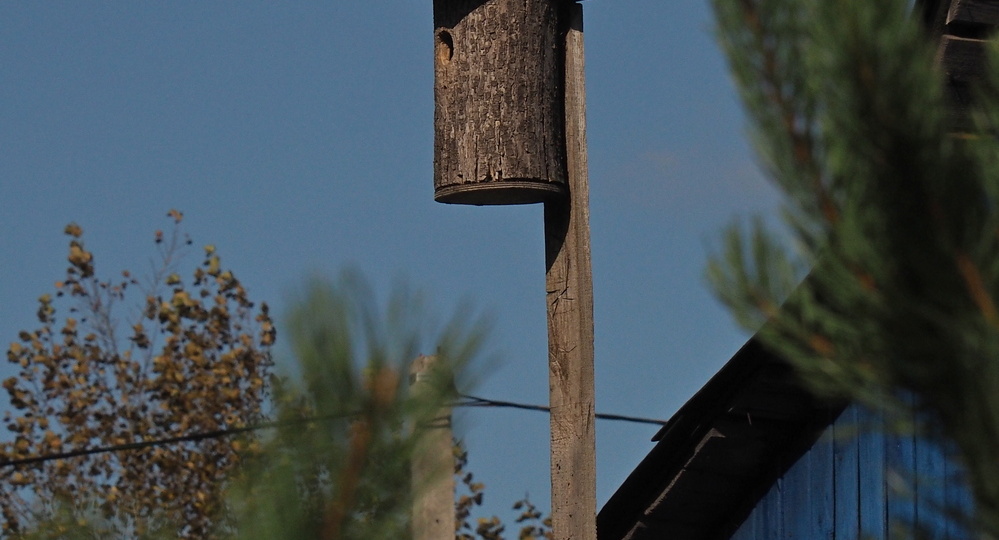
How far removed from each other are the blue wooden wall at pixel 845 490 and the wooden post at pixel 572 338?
0.82m

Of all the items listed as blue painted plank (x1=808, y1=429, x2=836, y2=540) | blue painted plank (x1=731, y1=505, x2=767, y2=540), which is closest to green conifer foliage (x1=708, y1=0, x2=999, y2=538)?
blue painted plank (x1=808, y1=429, x2=836, y2=540)

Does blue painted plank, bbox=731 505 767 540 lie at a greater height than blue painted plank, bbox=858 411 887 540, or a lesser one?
lesser

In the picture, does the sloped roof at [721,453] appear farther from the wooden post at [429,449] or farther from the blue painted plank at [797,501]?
the wooden post at [429,449]

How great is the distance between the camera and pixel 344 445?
5.57ft

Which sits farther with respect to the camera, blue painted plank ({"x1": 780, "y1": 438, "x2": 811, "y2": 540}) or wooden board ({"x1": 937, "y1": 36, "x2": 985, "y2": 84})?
A: blue painted plank ({"x1": 780, "y1": 438, "x2": 811, "y2": 540})

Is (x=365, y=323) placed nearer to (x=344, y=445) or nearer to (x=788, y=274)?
(x=344, y=445)

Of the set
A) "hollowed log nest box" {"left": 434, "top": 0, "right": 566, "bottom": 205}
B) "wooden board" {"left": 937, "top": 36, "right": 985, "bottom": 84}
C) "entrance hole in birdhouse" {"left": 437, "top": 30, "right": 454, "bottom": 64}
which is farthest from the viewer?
"entrance hole in birdhouse" {"left": 437, "top": 30, "right": 454, "bottom": 64}

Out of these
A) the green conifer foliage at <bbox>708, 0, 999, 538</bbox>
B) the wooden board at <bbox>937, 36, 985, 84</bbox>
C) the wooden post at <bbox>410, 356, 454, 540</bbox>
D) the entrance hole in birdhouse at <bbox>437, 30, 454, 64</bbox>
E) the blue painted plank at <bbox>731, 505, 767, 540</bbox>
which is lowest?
the blue painted plank at <bbox>731, 505, 767, 540</bbox>

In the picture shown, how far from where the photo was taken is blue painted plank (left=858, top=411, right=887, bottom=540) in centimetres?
479

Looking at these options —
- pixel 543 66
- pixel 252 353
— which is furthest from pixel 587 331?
pixel 252 353

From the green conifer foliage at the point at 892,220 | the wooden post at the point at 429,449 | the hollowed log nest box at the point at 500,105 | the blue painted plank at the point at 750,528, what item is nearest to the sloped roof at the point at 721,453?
the blue painted plank at the point at 750,528

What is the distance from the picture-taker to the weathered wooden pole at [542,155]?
446 centimetres

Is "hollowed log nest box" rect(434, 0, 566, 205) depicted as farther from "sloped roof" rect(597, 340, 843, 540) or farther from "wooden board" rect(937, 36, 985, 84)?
"wooden board" rect(937, 36, 985, 84)

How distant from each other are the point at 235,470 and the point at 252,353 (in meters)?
9.05
